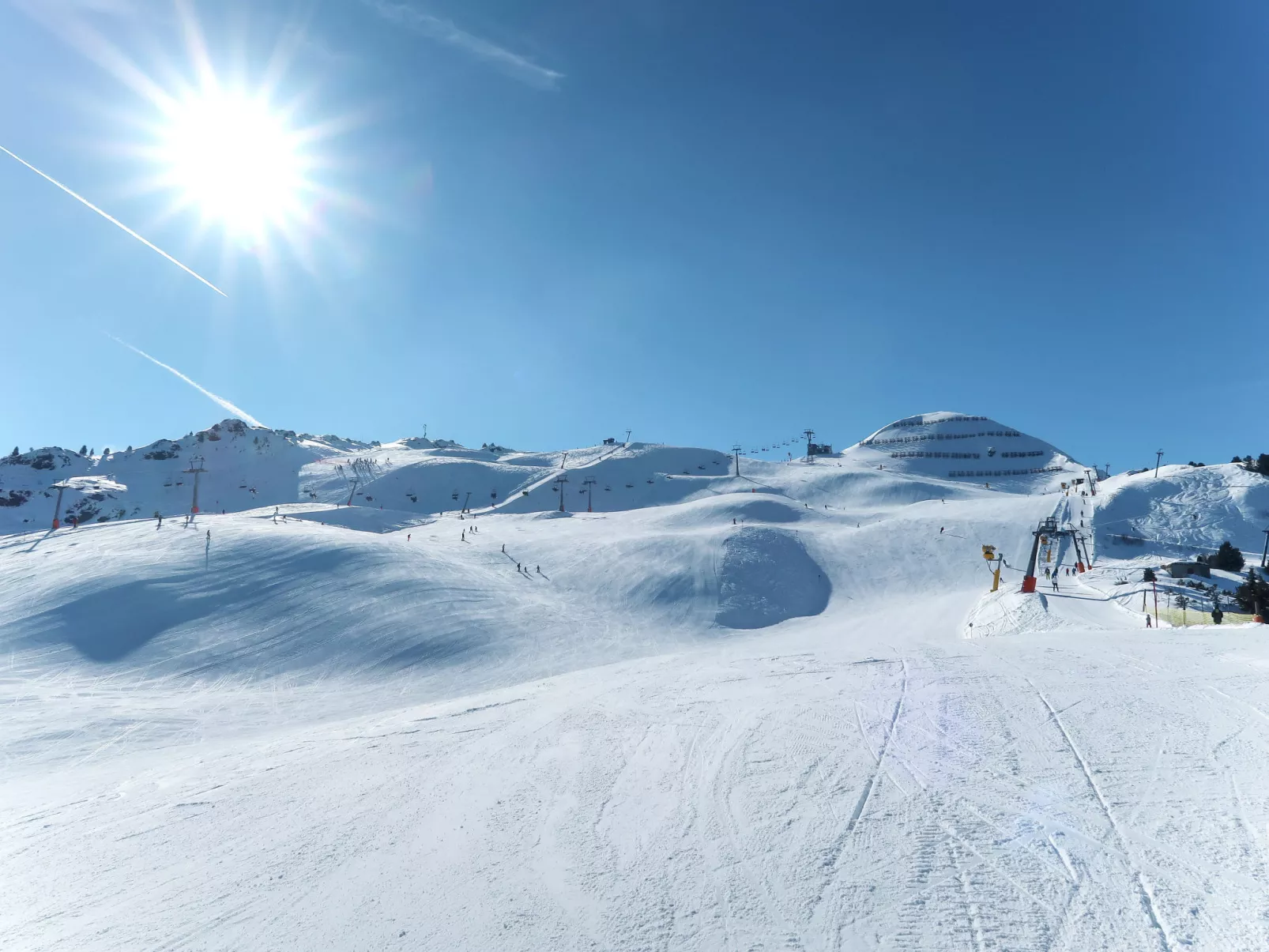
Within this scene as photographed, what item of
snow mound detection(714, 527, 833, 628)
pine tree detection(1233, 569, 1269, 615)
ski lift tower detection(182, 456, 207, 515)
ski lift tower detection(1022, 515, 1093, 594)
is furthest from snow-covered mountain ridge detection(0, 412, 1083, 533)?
pine tree detection(1233, 569, 1269, 615)

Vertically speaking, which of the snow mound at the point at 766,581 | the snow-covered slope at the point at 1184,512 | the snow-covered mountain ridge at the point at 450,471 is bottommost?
the snow mound at the point at 766,581

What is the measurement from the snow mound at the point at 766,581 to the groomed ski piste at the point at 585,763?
15.3 inches

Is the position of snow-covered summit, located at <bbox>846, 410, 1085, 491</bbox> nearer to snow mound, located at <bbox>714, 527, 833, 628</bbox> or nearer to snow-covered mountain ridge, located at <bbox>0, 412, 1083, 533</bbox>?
snow-covered mountain ridge, located at <bbox>0, 412, 1083, 533</bbox>

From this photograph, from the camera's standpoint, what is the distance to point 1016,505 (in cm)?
5453

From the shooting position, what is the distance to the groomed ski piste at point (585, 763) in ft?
18.6

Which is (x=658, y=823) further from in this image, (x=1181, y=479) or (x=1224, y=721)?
(x=1181, y=479)

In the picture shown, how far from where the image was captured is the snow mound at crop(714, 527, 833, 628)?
109ft

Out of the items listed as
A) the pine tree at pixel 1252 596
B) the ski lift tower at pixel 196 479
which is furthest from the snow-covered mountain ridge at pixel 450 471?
the pine tree at pixel 1252 596

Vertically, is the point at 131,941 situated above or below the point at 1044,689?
below

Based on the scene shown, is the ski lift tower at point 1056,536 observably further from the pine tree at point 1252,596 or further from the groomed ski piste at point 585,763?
the pine tree at point 1252,596

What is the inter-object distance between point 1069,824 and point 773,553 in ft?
110

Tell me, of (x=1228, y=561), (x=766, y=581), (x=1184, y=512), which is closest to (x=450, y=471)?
(x=766, y=581)

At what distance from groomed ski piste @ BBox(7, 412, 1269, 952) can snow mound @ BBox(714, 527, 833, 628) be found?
0.39 metres

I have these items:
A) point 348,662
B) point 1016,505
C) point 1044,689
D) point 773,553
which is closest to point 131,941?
point 1044,689
